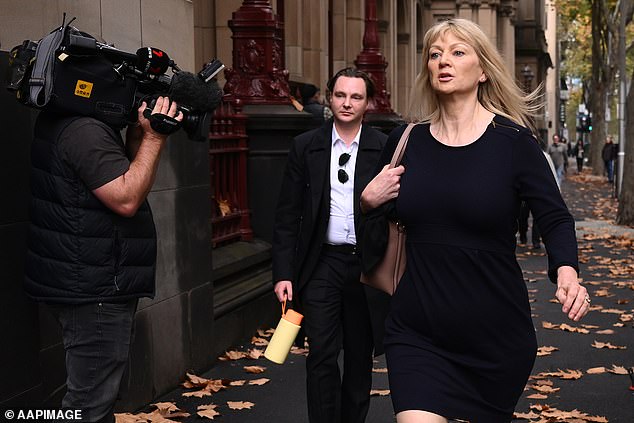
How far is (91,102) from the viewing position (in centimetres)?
438

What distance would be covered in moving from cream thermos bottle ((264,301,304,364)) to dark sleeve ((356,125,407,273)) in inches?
40.6

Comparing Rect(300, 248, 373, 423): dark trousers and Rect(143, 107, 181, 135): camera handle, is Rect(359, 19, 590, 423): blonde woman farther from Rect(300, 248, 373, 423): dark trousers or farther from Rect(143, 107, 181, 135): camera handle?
Rect(300, 248, 373, 423): dark trousers

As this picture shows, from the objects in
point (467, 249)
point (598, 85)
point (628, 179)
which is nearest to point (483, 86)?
point (467, 249)

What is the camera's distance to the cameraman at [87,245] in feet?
14.2

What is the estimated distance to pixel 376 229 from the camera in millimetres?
4633

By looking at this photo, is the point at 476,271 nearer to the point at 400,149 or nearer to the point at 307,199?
the point at 400,149

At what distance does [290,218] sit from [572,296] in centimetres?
237

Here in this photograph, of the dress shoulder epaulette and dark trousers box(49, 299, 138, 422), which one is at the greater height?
the dress shoulder epaulette

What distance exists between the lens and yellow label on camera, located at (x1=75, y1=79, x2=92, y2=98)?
435cm

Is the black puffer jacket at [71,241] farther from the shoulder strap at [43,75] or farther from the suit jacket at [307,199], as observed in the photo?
the suit jacket at [307,199]

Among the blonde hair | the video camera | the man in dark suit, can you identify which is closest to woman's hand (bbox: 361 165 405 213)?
→ the blonde hair

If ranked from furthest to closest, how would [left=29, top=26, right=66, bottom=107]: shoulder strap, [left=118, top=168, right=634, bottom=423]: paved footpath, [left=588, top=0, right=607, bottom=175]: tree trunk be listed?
1. [left=588, top=0, right=607, bottom=175]: tree trunk
2. [left=118, top=168, right=634, bottom=423]: paved footpath
3. [left=29, top=26, right=66, bottom=107]: shoulder strap

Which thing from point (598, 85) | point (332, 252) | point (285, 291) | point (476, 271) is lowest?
point (285, 291)

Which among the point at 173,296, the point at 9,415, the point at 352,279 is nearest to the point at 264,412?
the point at 173,296
